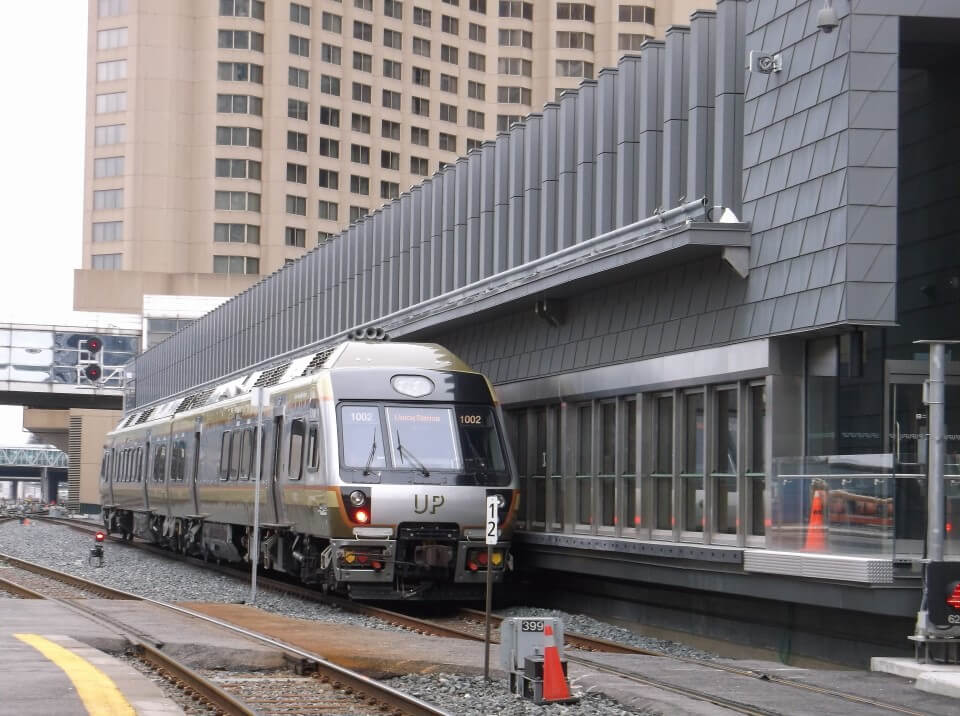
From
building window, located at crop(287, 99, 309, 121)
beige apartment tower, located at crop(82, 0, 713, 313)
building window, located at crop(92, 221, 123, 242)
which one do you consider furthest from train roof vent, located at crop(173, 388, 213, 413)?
building window, located at crop(92, 221, 123, 242)

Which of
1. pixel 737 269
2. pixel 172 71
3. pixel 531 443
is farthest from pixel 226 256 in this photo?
pixel 737 269

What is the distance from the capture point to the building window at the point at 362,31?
4417 inches

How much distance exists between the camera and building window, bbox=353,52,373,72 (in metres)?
112

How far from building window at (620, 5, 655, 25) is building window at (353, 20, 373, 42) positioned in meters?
20.1

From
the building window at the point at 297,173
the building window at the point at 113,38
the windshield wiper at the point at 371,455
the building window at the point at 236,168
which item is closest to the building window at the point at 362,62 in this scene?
the building window at the point at 297,173

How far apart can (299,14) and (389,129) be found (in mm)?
10352

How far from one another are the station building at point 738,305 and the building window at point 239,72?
83.9 meters

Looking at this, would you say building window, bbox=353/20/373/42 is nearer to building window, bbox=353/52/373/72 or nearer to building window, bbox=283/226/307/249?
building window, bbox=353/52/373/72

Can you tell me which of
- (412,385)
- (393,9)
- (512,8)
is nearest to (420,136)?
(393,9)

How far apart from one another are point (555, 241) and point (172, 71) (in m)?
88.0

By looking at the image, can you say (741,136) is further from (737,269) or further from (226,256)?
(226,256)

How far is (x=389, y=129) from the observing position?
375 feet

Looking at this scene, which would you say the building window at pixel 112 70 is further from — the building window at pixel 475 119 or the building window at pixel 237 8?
the building window at pixel 475 119

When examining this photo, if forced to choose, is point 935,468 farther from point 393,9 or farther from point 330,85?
point 393,9
